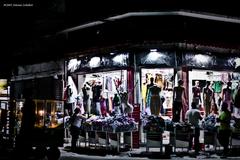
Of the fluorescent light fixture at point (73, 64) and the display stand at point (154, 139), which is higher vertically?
the fluorescent light fixture at point (73, 64)

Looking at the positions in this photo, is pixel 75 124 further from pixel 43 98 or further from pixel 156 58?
pixel 43 98

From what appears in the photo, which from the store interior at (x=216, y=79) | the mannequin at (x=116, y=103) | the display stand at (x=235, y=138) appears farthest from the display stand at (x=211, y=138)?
the mannequin at (x=116, y=103)

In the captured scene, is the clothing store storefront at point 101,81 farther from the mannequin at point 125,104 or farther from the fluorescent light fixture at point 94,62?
the mannequin at point 125,104

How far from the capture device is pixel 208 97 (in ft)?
63.8

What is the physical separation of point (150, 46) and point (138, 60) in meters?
0.83

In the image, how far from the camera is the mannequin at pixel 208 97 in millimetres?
19406

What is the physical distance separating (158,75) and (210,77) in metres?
2.57

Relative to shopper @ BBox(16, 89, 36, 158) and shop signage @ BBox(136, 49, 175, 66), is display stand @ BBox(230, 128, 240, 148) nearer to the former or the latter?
shop signage @ BBox(136, 49, 175, 66)

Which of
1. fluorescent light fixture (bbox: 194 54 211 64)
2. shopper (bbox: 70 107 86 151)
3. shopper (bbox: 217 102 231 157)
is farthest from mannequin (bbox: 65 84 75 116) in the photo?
shopper (bbox: 217 102 231 157)

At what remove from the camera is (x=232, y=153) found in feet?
54.2

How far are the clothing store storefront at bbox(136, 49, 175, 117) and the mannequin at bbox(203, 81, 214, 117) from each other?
5.52 feet

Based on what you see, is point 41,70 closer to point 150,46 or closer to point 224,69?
point 150,46

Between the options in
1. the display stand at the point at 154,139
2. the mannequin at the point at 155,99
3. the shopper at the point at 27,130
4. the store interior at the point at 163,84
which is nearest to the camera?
the shopper at the point at 27,130

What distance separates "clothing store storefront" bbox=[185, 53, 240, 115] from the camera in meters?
19.0
